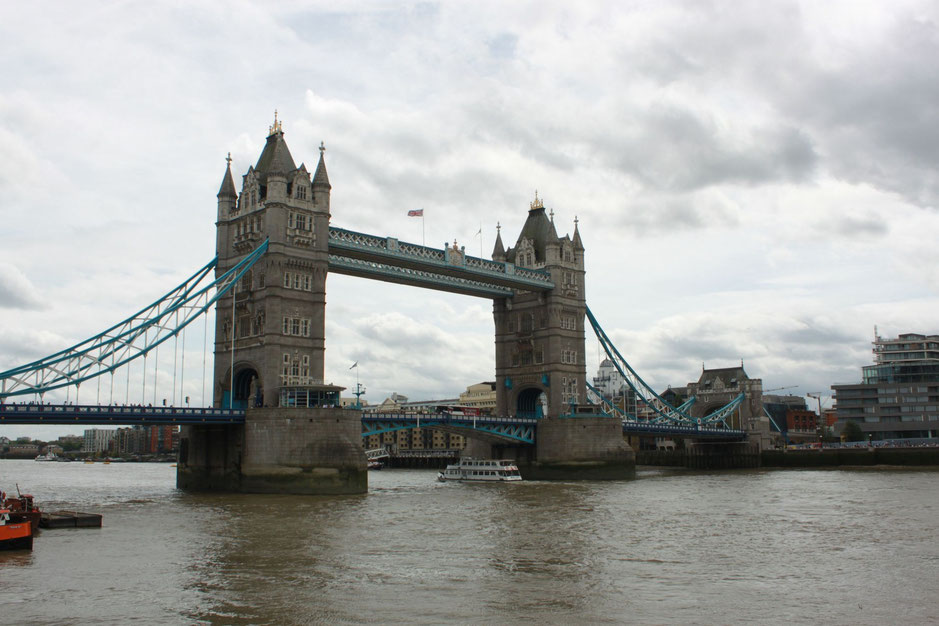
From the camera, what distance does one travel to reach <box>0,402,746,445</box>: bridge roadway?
5159 cm

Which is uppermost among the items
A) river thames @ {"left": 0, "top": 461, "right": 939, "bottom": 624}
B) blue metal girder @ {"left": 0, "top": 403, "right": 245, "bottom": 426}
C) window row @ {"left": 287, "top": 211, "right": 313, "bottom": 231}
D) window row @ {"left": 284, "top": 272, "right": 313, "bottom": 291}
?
window row @ {"left": 287, "top": 211, "right": 313, "bottom": 231}

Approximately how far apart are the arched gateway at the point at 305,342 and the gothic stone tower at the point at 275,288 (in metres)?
0.09

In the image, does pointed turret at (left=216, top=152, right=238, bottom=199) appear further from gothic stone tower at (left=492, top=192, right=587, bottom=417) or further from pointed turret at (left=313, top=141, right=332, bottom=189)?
gothic stone tower at (left=492, top=192, right=587, bottom=417)

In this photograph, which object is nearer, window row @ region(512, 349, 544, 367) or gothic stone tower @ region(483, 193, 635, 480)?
gothic stone tower @ region(483, 193, 635, 480)

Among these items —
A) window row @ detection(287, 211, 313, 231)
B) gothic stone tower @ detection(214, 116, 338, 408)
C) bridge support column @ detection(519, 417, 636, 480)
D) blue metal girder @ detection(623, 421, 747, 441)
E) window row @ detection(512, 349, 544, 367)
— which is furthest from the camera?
blue metal girder @ detection(623, 421, 747, 441)

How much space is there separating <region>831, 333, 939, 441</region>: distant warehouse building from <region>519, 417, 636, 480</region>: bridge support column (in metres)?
68.7

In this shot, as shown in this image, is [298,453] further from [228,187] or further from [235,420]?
[228,187]

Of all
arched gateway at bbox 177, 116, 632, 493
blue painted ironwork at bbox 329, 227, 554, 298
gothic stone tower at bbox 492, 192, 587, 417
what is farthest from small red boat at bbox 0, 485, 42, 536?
gothic stone tower at bbox 492, 192, 587, 417

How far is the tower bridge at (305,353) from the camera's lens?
56.4 metres

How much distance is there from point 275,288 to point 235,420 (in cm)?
983

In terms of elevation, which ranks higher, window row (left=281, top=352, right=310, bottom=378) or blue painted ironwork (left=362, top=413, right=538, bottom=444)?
window row (left=281, top=352, right=310, bottom=378)

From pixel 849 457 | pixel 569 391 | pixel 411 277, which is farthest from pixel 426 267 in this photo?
pixel 849 457

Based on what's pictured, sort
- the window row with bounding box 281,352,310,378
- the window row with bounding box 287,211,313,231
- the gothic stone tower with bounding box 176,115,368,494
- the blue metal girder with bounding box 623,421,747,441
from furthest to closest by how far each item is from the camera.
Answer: the blue metal girder with bounding box 623,421,747,441
the window row with bounding box 287,211,313,231
the window row with bounding box 281,352,310,378
the gothic stone tower with bounding box 176,115,368,494

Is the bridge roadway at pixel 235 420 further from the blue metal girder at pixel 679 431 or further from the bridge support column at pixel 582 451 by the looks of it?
the bridge support column at pixel 582 451
